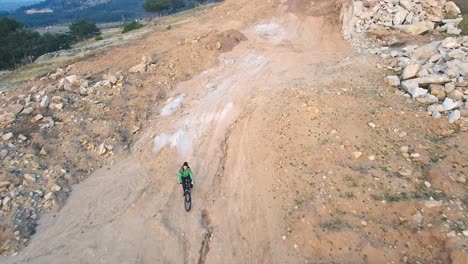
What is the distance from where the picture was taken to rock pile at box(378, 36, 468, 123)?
1424 cm

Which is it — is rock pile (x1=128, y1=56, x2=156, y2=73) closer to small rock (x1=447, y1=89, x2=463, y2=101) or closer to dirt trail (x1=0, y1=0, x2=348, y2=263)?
dirt trail (x1=0, y1=0, x2=348, y2=263)

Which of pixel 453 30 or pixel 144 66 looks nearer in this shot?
pixel 144 66

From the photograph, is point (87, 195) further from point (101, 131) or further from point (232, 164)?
point (232, 164)

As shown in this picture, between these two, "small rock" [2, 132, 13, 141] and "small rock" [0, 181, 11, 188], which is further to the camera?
"small rock" [2, 132, 13, 141]

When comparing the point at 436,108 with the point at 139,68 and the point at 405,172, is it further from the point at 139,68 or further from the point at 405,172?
the point at 139,68

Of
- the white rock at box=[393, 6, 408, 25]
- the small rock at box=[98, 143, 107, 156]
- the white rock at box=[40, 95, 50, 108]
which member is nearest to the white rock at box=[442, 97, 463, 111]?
the white rock at box=[393, 6, 408, 25]

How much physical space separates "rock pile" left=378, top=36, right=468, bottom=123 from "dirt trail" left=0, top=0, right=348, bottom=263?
4744 millimetres

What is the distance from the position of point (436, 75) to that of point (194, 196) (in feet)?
40.0

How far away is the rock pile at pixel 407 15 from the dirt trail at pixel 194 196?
658 cm

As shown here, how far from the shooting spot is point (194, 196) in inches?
514

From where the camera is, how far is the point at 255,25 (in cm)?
2614

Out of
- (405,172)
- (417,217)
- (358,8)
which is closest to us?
(417,217)

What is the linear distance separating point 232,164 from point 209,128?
280cm

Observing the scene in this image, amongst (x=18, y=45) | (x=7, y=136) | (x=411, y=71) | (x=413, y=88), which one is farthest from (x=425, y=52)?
(x=18, y=45)
